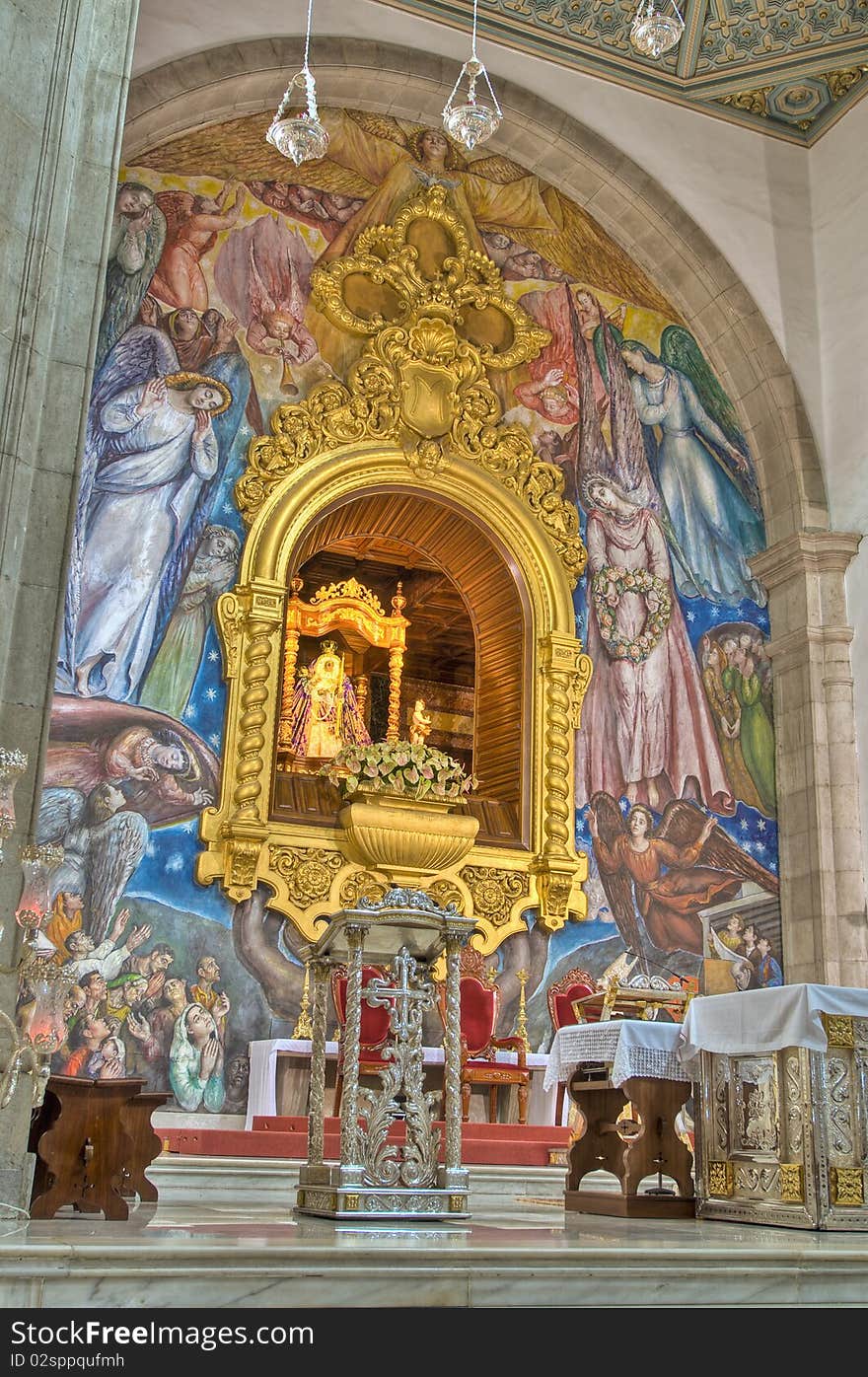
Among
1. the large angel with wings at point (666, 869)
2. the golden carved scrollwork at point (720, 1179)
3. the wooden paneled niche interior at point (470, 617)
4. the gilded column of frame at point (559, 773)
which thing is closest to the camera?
the golden carved scrollwork at point (720, 1179)

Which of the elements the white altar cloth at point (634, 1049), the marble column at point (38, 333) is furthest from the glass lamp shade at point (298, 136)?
the white altar cloth at point (634, 1049)

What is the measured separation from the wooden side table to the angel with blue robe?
6.58 meters

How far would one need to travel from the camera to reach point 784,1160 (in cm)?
584

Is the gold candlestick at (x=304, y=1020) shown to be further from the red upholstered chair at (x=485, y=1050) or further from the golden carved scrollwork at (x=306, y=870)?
the red upholstered chair at (x=485, y=1050)

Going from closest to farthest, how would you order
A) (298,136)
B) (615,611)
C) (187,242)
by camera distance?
(298,136) < (187,242) < (615,611)

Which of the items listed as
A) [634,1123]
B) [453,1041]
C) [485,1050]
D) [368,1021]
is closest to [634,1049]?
[634,1123]

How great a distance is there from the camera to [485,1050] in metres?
8.73

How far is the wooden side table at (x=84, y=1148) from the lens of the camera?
525 cm

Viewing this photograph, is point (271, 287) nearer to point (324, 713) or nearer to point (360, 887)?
Answer: point (324, 713)

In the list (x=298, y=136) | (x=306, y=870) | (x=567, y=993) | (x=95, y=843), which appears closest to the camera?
(x=298, y=136)

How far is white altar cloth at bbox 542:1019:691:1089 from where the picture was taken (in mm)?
6477

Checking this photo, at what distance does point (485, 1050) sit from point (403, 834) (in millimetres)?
1499

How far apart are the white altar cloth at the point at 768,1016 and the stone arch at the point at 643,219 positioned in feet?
18.1

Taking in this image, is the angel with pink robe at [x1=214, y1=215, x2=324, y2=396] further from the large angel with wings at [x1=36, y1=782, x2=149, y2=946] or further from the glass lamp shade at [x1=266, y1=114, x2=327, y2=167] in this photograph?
the large angel with wings at [x1=36, y1=782, x2=149, y2=946]
